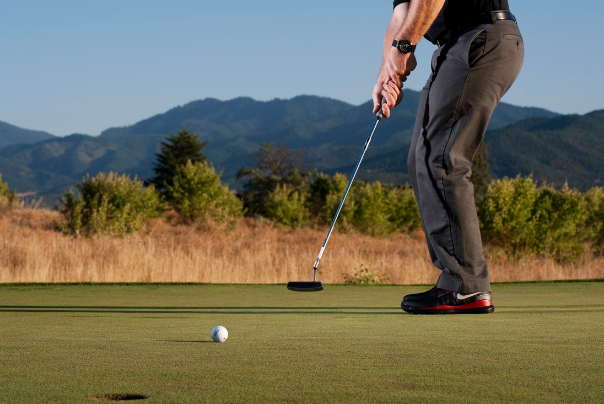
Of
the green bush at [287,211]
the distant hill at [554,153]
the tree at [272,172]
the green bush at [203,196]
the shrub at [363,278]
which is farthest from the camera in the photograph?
the distant hill at [554,153]

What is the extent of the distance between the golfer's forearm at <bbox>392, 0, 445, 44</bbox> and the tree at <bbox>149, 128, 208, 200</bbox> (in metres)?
56.4

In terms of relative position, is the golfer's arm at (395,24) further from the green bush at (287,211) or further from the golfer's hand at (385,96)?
the green bush at (287,211)

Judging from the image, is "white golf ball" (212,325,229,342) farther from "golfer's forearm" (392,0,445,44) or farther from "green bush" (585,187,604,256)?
"green bush" (585,187,604,256)

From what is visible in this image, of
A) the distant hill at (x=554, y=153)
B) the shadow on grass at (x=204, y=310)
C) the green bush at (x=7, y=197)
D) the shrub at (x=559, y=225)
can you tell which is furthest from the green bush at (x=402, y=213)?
the distant hill at (x=554, y=153)

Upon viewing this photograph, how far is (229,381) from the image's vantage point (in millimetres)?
2623

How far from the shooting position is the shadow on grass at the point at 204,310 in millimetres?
→ 5738

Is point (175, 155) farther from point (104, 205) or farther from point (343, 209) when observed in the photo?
point (104, 205)

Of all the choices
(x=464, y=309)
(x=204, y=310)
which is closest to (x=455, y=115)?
(x=464, y=309)

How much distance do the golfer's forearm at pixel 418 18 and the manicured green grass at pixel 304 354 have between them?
5.48 ft

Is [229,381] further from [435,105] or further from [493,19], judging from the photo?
[493,19]

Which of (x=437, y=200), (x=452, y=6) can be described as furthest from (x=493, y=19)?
(x=437, y=200)

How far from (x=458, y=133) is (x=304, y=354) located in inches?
76.1

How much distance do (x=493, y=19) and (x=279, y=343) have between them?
2366 mm

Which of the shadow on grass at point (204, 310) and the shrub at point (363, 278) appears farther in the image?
the shrub at point (363, 278)
